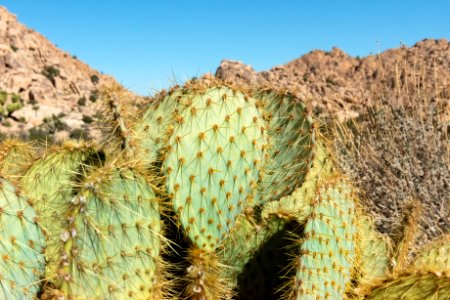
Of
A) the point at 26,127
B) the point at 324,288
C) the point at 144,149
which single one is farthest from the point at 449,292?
the point at 26,127

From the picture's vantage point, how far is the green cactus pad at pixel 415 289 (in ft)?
6.93

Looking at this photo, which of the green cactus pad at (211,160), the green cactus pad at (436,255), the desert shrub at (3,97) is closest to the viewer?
the green cactus pad at (211,160)

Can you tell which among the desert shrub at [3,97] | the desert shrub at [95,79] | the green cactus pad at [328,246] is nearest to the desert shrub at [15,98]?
the desert shrub at [3,97]

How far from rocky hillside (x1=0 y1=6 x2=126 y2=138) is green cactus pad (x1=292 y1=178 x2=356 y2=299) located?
19.0 meters

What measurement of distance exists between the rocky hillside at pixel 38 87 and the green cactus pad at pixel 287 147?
18.7 m

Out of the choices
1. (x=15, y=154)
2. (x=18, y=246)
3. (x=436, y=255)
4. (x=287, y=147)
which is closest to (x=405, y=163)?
(x=436, y=255)

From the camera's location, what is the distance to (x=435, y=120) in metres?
6.42

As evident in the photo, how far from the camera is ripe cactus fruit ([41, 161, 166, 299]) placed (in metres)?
1.86

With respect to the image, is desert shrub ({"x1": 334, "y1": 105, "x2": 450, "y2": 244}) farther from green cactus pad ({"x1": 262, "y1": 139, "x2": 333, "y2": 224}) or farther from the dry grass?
green cactus pad ({"x1": 262, "y1": 139, "x2": 333, "y2": 224})

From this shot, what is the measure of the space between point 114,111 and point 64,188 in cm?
42

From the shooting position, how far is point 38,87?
2781cm

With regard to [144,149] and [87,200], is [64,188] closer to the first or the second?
[144,149]

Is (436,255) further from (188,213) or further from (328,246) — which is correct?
(188,213)

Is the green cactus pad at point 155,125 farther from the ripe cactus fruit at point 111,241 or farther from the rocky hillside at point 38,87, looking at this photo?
the rocky hillside at point 38,87
